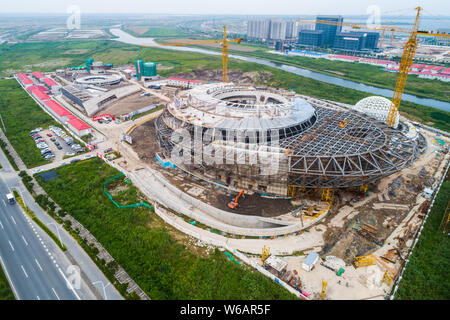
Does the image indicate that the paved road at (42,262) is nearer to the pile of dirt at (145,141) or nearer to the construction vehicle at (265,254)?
the construction vehicle at (265,254)

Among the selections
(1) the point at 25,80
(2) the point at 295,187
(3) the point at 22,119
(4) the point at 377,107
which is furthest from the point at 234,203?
(1) the point at 25,80

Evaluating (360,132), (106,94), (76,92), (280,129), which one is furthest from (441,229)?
(76,92)

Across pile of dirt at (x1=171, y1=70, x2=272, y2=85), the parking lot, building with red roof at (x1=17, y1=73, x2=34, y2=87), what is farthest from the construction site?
building with red roof at (x1=17, y1=73, x2=34, y2=87)

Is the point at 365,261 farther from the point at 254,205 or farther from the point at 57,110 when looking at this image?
the point at 57,110

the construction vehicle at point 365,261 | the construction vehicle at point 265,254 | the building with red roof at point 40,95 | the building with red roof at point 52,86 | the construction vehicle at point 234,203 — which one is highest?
the building with red roof at point 52,86

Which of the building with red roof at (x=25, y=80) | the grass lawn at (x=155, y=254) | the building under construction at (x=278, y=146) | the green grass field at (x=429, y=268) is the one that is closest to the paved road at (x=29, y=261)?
the grass lawn at (x=155, y=254)

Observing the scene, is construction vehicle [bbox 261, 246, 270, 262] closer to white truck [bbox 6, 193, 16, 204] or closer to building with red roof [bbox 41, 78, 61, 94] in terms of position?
white truck [bbox 6, 193, 16, 204]
